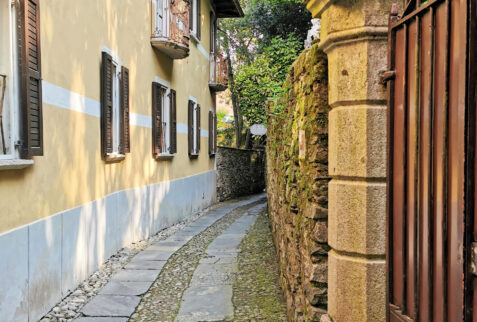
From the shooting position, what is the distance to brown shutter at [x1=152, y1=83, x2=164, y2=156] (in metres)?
8.79

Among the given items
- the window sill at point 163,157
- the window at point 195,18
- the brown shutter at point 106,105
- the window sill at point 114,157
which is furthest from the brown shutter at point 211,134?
the brown shutter at point 106,105

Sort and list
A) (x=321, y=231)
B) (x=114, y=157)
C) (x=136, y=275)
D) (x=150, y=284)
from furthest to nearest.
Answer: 1. (x=114, y=157)
2. (x=136, y=275)
3. (x=150, y=284)
4. (x=321, y=231)

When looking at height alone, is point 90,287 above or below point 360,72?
below

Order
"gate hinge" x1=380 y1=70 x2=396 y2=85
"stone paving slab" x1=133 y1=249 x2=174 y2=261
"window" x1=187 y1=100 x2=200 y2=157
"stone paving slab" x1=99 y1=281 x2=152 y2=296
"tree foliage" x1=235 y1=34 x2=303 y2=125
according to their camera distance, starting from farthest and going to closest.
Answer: "tree foliage" x1=235 y1=34 x2=303 y2=125 < "window" x1=187 y1=100 x2=200 y2=157 < "stone paving slab" x1=133 y1=249 x2=174 y2=261 < "stone paving slab" x1=99 y1=281 x2=152 y2=296 < "gate hinge" x1=380 y1=70 x2=396 y2=85

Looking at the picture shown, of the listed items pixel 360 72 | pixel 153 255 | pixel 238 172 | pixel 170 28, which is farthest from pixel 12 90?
→ pixel 238 172

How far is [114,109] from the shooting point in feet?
22.8

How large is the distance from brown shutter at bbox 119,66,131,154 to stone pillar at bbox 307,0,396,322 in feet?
17.3

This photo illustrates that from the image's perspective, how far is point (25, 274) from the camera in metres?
3.95

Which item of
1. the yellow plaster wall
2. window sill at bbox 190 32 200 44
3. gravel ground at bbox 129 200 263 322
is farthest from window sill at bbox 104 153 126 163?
window sill at bbox 190 32 200 44

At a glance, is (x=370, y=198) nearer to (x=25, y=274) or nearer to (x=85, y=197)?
(x=25, y=274)

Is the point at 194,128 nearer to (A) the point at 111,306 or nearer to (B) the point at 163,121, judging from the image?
(B) the point at 163,121

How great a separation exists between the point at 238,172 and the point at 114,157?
11292 millimetres

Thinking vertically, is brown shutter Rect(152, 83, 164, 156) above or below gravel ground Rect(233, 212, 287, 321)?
above

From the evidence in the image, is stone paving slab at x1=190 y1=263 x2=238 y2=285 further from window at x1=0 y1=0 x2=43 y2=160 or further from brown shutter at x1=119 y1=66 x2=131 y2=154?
window at x1=0 y1=0 x2=43 y2=160
